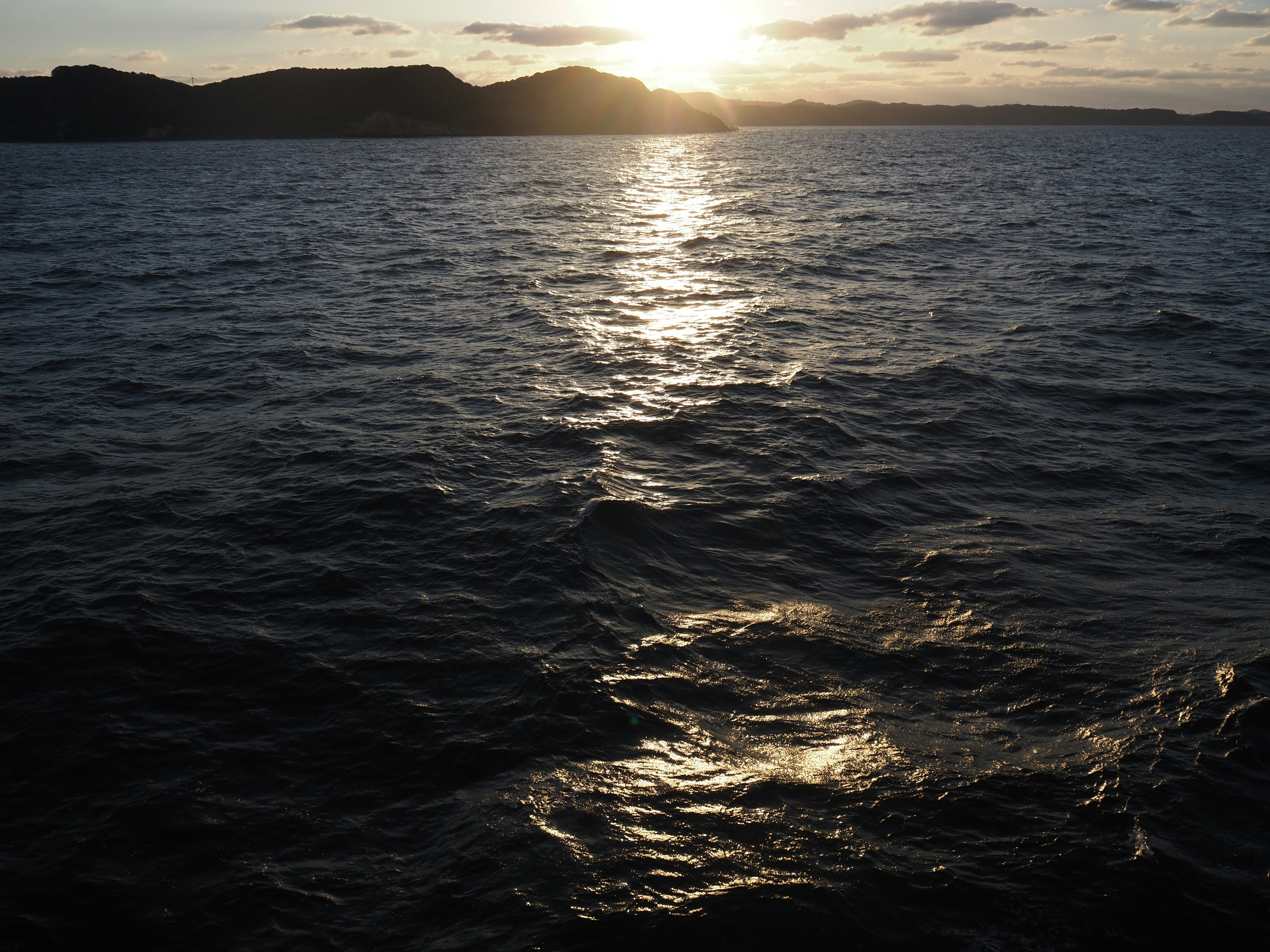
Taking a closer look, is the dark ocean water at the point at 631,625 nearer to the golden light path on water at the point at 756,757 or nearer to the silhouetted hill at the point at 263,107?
the golden light path on water at the point at 756,757

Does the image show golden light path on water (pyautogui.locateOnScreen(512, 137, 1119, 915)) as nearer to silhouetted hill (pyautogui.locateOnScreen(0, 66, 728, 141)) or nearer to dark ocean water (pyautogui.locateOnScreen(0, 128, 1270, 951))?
dark ocean water (pyautogui.locateOnScreen(0, 128, 1270, 951))

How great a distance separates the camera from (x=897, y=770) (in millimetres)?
7004

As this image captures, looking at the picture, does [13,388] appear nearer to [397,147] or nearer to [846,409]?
[846,409]

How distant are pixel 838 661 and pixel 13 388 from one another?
1754 centimetres

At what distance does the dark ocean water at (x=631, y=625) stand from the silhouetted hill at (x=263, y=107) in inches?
6693

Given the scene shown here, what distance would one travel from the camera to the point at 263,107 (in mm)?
174375

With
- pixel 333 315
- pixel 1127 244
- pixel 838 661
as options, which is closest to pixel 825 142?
pixel 1127 244

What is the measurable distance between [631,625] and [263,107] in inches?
A: 7977

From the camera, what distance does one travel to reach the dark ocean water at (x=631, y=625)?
5.91m

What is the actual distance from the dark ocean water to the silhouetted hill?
558ft

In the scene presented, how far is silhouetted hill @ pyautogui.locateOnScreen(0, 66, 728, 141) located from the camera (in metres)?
155

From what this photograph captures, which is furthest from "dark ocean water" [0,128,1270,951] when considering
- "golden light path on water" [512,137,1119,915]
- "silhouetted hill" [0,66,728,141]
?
"silhouetted hill" [0,66,728,141]

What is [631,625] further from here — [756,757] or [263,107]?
[263,107]

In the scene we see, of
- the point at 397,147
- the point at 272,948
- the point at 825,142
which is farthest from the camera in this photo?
the point at 825,142
